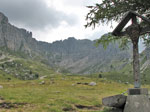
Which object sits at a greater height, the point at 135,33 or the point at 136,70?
the point at 135,33

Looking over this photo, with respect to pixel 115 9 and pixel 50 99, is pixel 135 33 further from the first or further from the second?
pixel 50 99

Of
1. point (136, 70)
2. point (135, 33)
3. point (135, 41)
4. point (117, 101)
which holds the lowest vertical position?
point (117, 101)

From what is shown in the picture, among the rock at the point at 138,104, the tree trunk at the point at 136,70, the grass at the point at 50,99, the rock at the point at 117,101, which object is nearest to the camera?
the rock at the point at 138,104

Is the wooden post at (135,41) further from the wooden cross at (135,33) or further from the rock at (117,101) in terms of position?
the rock at (117,101)

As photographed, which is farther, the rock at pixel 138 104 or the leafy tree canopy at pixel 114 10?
the leafy tree canopy at pixel 114 10

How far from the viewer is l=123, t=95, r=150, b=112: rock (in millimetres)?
9727

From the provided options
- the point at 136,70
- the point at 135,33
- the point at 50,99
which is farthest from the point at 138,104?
the point at 50,99

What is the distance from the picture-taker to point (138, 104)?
32.2 feet

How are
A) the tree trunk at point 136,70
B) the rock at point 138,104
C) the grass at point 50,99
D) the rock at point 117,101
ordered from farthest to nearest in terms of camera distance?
the grass at point 50,99 → the rock at point 117,101 → the tree trunk at point 136,70 → the rock at point 138,104

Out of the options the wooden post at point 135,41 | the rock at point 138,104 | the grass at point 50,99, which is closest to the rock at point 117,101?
the rock at point 138,104

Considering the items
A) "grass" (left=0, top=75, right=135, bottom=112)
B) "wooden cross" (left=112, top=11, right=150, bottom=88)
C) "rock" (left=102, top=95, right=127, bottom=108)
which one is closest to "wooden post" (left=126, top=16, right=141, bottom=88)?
"wooden cross" (left=112, top=11, right=150, bottom=88)

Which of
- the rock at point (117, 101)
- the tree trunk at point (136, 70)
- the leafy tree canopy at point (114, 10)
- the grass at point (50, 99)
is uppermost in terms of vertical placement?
the leafy tree canopy at point (114, 10)

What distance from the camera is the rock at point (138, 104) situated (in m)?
9.73

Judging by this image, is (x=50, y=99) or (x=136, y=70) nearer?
(x=136, y=70)
